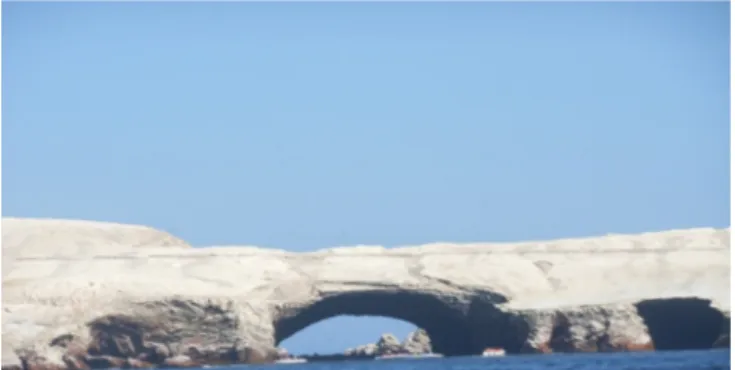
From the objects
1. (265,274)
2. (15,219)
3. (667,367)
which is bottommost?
(667,367)

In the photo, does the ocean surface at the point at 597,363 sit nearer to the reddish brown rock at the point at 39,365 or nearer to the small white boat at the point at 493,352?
the small white boat at the point at 493,352

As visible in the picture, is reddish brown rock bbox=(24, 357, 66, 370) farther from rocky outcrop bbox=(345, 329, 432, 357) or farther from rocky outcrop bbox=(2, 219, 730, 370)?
rocky outcrop bbox=(345, 329, 432, 357)

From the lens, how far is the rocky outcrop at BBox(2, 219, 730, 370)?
42.7 meters

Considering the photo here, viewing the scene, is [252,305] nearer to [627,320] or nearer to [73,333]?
[73,333]

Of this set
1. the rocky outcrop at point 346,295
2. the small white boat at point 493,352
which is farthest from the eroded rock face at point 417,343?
the small white boat at point 493,352

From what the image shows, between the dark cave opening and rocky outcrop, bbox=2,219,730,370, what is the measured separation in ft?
0.20

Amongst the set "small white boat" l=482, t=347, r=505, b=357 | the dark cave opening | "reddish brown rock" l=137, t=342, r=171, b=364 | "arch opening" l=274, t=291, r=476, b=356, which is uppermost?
"arch opening" l=274, t=291, r=476, b=356

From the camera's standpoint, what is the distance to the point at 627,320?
1698 inches

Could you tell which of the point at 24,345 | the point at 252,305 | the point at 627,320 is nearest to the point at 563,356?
the point at 627,320

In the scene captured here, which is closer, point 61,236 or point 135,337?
point 135,337

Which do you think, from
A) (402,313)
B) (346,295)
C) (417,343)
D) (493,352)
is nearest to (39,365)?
(346,295)

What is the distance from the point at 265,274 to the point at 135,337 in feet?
16.8

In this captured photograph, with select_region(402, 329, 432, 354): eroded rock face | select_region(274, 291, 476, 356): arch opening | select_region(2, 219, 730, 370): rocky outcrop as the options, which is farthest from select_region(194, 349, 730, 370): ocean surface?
select_region(402, 329, 432, 354): eroded rock face

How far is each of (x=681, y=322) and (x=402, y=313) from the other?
31.8ft
